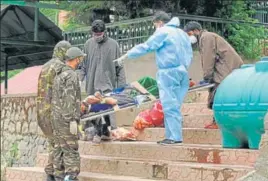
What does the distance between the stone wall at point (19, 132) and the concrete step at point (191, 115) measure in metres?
2.66

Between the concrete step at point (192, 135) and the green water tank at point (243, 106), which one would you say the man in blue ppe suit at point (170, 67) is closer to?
the concrete step at point (192, 135)

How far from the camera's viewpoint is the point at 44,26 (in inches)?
650

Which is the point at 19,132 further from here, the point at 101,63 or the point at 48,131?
the point at 48,131

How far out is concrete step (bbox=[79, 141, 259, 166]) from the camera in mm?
7480

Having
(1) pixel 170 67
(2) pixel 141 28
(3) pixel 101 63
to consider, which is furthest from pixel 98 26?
(2) pixel 141 28

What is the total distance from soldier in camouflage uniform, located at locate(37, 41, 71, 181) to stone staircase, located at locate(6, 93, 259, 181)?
71 centimetres

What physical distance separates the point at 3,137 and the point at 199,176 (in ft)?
26.5

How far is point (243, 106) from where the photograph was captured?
740 centimetres

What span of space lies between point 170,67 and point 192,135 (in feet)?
3.69

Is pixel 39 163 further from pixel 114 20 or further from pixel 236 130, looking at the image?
pixel 114 20

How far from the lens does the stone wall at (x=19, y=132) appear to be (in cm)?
1349

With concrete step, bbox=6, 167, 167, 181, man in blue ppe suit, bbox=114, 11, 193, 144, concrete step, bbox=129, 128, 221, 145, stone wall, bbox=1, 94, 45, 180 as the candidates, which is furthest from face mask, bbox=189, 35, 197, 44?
stone wall, bbox=1, 94, 45, 180

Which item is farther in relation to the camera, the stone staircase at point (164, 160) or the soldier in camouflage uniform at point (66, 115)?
the soldier in camouflage uniform at point (66, 115)

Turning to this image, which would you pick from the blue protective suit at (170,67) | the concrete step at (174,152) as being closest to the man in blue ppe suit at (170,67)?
the blue protective suit at (170,67)
